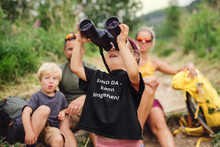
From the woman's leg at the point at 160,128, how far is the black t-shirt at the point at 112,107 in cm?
81

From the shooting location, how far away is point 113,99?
122cm

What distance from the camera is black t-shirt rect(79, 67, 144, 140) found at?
1.18 m

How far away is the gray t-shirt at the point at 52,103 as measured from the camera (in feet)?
5.19

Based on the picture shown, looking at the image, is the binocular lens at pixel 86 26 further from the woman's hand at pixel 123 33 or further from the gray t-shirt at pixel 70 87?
the gray t-shirt at pixel 70 87

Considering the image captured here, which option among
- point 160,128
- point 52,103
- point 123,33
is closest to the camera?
point 123,33

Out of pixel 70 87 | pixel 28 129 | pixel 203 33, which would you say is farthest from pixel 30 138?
pixel 203 33

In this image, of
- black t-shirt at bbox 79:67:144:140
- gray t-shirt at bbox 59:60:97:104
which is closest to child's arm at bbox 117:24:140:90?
black t-shirt at bbox 79:67:144:140

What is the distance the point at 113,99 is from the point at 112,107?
0.06 metres

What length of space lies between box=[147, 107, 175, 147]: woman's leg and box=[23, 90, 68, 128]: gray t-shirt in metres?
1.12

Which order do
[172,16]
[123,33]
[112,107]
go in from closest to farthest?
[123,33], [112,107], [172,16]

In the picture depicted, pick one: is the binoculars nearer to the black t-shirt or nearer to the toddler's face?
the black t-shirt

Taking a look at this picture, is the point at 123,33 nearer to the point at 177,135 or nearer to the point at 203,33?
the point at 177,135

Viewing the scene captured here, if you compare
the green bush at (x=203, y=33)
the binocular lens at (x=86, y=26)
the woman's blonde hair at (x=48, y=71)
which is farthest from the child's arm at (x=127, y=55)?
the green bush at (x=203, y=33)

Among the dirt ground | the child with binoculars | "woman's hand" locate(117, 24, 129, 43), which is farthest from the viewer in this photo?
the dirt ground
